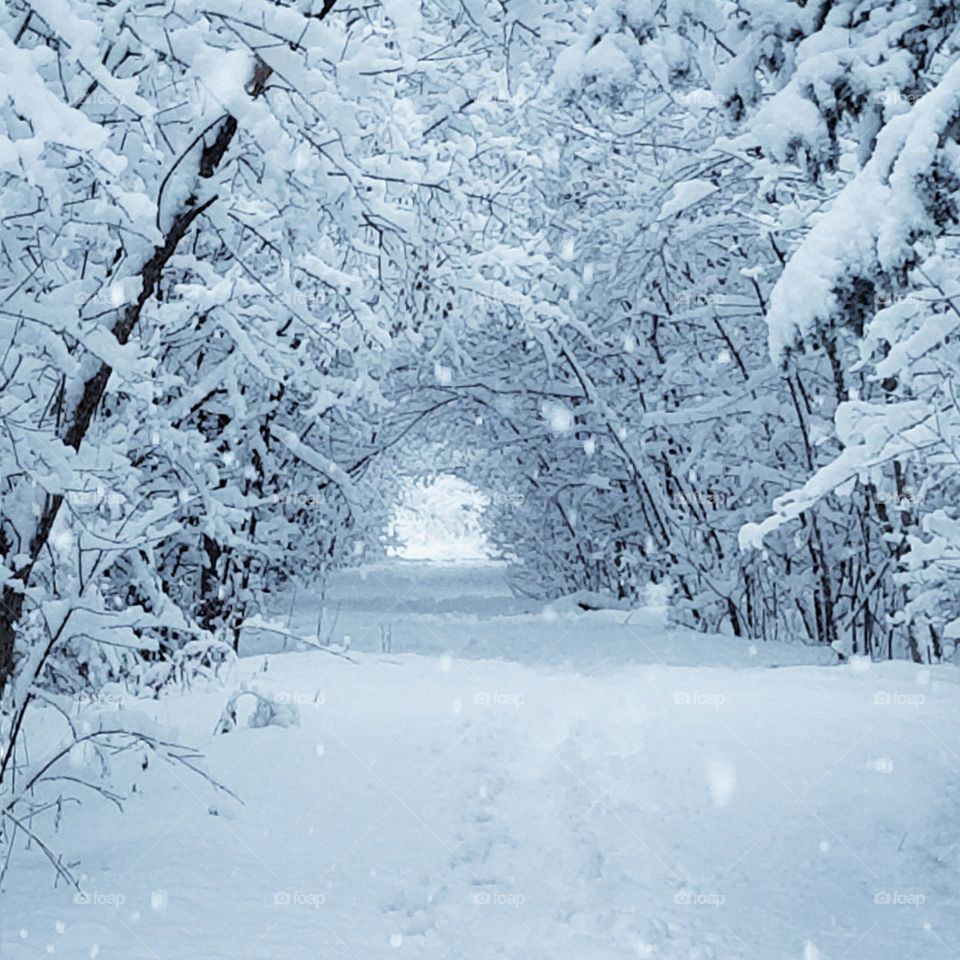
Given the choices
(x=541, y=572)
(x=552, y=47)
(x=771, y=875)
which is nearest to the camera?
(x=771, y=875)

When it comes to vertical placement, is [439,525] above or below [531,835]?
above

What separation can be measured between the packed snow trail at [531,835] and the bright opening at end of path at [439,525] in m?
34.8

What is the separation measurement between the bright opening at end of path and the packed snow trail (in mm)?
34810

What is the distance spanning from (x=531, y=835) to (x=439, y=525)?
6302 centimetres

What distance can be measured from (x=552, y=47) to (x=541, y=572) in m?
15.6

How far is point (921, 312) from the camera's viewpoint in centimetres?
518

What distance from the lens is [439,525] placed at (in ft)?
221

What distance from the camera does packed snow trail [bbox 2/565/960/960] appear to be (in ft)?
11.4

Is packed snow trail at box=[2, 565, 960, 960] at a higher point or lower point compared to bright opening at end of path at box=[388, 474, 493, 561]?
lower

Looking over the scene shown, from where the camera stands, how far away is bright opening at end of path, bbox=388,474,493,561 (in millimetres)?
48031

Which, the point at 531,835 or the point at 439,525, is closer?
the point at 531,835

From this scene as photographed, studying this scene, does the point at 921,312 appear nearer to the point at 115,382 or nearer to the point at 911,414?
the point at 911,414

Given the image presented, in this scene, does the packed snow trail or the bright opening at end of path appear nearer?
the packed snow trail

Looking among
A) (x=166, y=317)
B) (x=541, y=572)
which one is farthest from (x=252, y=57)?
(x=541, y=572)
